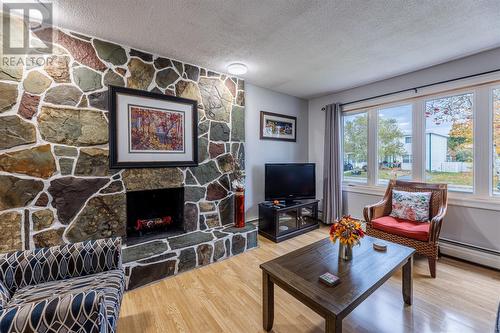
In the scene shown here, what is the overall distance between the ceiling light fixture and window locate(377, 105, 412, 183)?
2.30m

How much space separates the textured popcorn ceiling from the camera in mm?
1736

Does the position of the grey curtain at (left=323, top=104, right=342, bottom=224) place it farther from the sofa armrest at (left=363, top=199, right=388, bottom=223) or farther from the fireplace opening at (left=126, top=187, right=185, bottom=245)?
the fireplace opening at (left=126, top=187, right=185, bottom=245)

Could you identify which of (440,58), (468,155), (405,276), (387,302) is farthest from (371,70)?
(387,302)

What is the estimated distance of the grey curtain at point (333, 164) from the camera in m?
3.81

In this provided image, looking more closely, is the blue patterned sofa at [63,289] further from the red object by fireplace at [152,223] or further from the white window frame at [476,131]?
the white window frame at [476,131]

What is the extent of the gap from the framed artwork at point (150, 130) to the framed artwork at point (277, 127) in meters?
Result: 1.29

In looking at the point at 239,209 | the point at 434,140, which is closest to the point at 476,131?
the point at 434,140

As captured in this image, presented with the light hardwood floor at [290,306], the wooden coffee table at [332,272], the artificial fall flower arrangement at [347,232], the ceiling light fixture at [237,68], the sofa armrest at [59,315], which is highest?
the ceiling light fixture at [237,68]

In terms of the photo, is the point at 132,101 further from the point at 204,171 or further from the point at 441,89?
the point at 441,89

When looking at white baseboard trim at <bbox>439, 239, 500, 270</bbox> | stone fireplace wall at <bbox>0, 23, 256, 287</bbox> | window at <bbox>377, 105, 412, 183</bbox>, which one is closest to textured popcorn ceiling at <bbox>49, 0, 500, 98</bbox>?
stone fireplace wall at <bbox>0, 23, 256, 287</bbox>

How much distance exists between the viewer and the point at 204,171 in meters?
2.96

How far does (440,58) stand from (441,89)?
0.38 metres

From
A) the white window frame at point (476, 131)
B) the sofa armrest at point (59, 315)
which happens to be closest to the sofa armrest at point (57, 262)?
the sofa armrest at point (59, 315)

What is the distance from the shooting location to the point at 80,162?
2152mm
